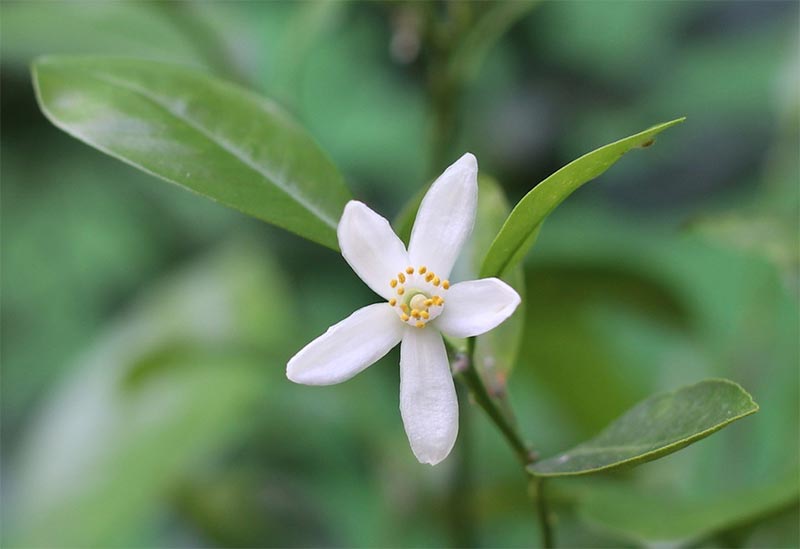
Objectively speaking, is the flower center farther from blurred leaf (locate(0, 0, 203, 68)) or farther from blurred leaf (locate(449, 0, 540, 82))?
blurred leaf (locate(0, 0, 203, 68))

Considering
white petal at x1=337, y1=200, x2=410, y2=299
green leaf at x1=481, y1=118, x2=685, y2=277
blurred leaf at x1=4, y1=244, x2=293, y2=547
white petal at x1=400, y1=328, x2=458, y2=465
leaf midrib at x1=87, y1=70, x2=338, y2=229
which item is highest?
blurred leaf at x1=4, y1=244, x2=293, y2=547

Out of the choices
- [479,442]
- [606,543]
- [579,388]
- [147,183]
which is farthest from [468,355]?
[147,183]

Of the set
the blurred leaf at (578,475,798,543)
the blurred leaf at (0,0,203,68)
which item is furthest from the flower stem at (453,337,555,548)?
the blurred leaf at (0,0,203,68)

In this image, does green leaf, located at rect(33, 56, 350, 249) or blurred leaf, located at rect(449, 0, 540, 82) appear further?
blurred leaf, located at rect(449, 0, 540, 82)

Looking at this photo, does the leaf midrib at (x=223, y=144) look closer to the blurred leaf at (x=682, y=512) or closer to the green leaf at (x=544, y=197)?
the green leaf at (x=544, y=197)

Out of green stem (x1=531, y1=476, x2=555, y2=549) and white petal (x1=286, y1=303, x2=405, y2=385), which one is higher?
white petal (x1=286, y1=303, x2=405, y2=385)

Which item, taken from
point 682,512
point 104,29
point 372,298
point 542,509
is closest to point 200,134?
point 542,509

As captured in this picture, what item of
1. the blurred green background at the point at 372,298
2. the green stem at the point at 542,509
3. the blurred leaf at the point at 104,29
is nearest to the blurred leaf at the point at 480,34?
the blurred green background at the point at 372,298
